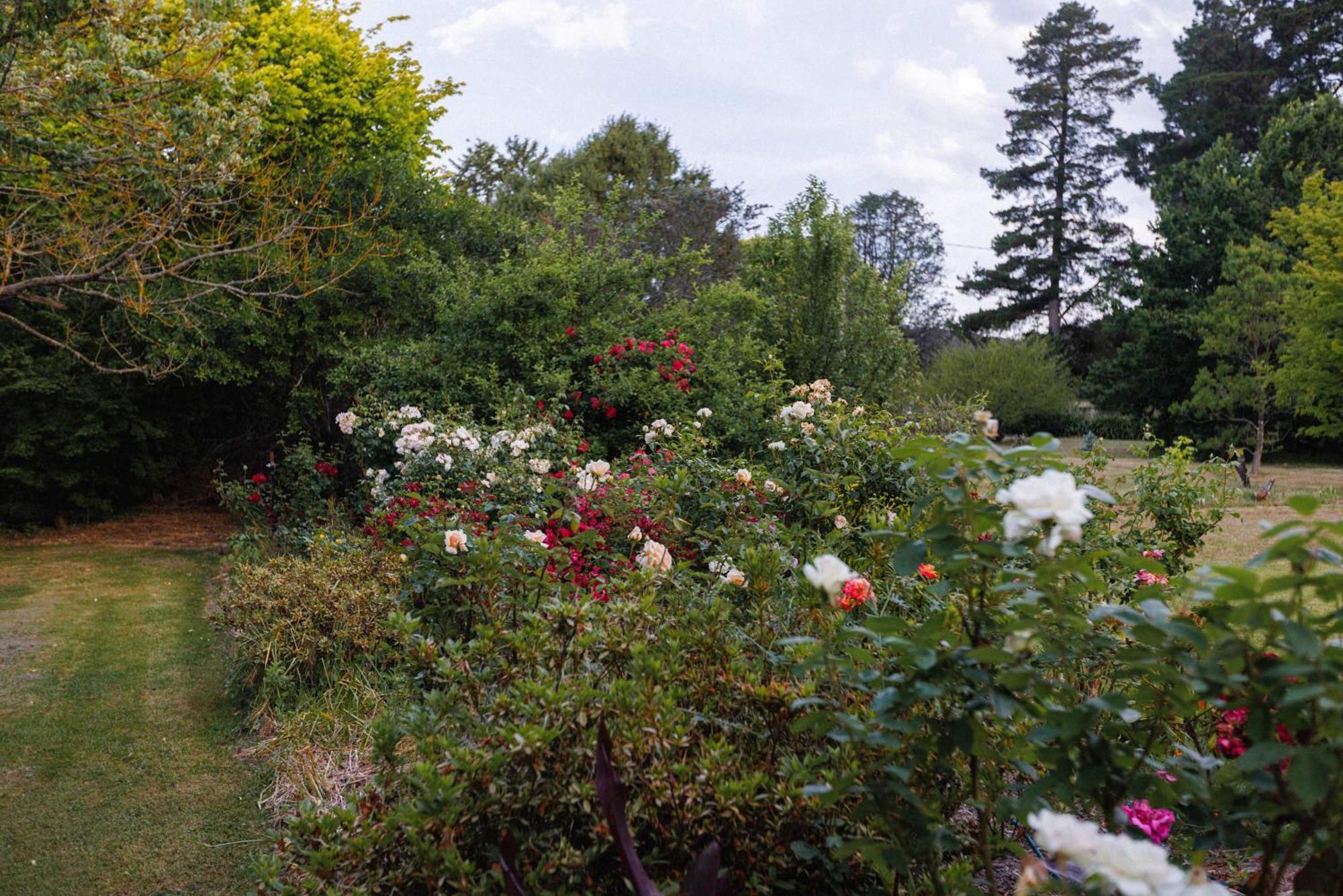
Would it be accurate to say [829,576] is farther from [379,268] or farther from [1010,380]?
[1010,380]

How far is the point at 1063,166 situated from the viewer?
29.9 m

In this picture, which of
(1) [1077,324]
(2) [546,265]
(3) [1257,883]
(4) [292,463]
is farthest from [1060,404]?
(3) [1257,883]

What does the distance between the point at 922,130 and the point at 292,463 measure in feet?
40.8

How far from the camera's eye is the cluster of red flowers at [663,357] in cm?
728

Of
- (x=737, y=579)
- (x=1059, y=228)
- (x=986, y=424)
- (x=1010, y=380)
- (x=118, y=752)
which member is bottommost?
(x=118, y=752)

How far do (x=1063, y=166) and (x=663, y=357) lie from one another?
27.6 meters

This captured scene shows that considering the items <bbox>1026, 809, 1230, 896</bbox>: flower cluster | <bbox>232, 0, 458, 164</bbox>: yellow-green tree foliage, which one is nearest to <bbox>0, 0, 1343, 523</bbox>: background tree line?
<bbox>232, 0, 458, 164</bbox>: yellow-green tree foliage

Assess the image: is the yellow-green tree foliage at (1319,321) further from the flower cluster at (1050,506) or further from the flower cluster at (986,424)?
the flower cluster at (1050,506)

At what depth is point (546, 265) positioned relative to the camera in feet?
25.2

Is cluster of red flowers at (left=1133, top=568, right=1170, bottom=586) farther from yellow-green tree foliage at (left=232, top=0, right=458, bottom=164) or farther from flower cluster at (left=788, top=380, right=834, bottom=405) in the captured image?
yellow-green tree foliage at (left=232, top=0, right=458, bottom=164)

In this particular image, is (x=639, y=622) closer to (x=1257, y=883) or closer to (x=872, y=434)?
(x=1257, y=883)

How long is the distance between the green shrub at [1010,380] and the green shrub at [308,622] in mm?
19000

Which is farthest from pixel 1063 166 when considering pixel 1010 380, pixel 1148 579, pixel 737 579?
pixel 737 579

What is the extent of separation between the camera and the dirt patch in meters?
8.71
